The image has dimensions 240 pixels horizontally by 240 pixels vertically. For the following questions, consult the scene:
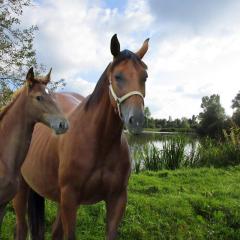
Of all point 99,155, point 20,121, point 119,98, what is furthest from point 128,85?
point 20,121

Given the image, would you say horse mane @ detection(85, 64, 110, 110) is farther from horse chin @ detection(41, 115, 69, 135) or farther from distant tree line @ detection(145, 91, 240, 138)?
distant tree line @ detection(145, 91, 240, 138)

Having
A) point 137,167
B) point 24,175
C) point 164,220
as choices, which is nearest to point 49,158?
point 24,175

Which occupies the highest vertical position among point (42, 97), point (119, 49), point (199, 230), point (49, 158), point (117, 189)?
point (119, 49)

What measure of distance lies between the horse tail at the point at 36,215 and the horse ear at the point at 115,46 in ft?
7.45

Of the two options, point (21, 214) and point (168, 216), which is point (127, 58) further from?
point (168, 216)

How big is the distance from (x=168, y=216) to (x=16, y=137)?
132 inches

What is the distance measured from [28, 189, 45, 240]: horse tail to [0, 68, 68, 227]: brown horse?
1.00 meters

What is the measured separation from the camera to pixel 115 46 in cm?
354

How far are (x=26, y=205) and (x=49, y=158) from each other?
0.97 metres

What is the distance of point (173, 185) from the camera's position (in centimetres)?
874

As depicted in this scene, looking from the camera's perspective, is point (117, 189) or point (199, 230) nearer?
point (117, 189)

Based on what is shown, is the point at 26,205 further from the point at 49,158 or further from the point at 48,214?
the point at 48,214

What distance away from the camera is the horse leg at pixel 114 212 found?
381 cm

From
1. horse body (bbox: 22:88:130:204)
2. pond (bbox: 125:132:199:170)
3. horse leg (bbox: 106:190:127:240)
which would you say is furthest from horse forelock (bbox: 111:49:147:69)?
pond (bbox: 125:132:199:170)
